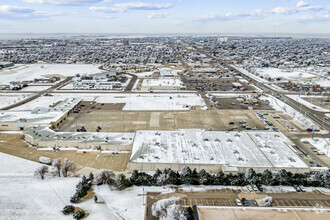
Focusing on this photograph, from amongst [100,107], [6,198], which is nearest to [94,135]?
[6,198]

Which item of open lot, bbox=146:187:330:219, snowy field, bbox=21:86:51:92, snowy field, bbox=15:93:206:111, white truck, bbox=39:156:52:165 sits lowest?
open lot, bbox=146:187:330:219

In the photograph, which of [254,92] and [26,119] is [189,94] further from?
[26,119]

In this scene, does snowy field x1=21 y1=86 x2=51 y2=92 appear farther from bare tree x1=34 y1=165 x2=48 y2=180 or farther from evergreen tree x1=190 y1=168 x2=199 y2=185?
evergreen tree x1=190 y1=168 x2=199 y2=185

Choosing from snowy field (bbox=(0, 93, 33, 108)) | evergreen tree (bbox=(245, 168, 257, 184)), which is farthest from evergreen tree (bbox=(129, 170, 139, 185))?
snowy field (bbox=(0, 93, 33, 108))

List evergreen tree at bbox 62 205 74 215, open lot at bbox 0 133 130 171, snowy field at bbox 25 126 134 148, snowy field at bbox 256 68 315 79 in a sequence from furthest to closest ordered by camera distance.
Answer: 1. snowy field at bbox 256 68 315 79
2. snowy field at bbox 25 126 134 148
3. open lot at bbox 0 133 130 171
4. evergreen tree at bbox 62 205 74 215

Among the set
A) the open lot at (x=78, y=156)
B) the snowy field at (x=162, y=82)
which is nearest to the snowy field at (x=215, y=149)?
the open lot at (x=78, y=156)

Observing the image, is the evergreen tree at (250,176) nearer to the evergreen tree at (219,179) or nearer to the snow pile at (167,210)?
the evergreen tree at (219,179)

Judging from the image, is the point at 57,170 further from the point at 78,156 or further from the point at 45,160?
the point at 78,156
